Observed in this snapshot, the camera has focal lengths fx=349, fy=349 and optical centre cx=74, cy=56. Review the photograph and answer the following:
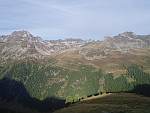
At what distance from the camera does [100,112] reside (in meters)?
171

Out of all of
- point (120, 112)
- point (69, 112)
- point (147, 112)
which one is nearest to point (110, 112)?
point (120, 112)

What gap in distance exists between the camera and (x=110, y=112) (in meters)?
164

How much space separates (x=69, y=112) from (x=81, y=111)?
22.8 ft

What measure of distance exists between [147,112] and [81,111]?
3529cm

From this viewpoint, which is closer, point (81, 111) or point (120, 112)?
point (120, 112)

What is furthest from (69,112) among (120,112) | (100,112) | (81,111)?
(120,112)

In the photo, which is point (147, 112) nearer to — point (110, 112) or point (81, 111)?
point (110, 112)

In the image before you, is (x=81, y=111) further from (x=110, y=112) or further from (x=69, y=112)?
(x=110, y=112)

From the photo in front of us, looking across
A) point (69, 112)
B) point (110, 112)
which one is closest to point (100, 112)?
point (110, 112)

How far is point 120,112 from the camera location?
532 feet

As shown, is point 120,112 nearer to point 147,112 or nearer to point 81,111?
point 147,112

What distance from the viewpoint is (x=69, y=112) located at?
185375 millimetres

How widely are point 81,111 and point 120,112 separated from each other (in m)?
27.2

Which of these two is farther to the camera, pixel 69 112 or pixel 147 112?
pixel 69 112
